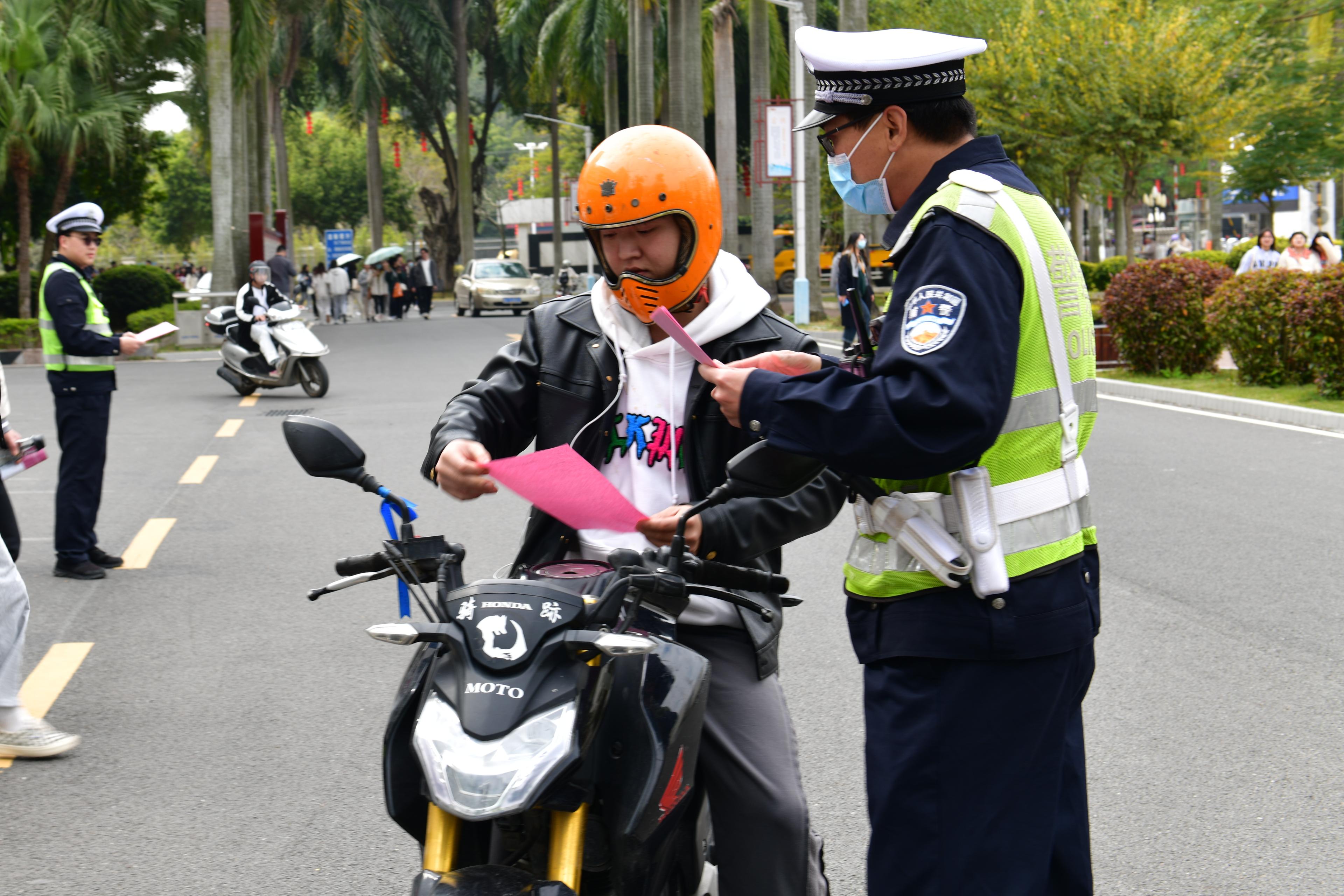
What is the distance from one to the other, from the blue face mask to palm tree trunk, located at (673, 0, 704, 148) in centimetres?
2696

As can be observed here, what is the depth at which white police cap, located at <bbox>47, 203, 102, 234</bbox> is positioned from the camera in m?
7.62

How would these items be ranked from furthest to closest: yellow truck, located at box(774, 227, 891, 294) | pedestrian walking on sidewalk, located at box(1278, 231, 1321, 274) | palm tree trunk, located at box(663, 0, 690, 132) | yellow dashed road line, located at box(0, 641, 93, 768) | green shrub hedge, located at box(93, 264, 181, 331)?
1. yellow truck, located at box(774, 227, 891, 294)
2. green shrub hedge, located at box(93, 264, 181, 331)
3. palm tree trunk, located at box(663, 0, 690, 132)
4. pedestrian walking on sidewalk, located at box(1278, 231, 1321, 274)
5. yellow dashed road line, located at box(0, 641, 93, 768)

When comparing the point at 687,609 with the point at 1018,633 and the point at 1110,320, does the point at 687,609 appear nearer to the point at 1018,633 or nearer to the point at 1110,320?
the point at 1018,633

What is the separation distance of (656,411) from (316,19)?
49101 mm

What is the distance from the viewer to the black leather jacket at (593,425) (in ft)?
9.05

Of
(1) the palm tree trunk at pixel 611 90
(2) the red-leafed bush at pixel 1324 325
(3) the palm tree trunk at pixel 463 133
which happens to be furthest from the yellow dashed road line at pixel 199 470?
(3) the palm tree trunk at pixel 463 133

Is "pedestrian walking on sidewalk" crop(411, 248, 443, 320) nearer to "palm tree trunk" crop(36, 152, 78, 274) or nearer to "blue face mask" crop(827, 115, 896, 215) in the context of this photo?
"palm tree trunk" crop(36, 152, 78, 274)

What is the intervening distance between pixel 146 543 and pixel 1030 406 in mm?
7271

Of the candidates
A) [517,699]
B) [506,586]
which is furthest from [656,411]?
[517,699]

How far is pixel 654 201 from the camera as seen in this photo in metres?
2.78

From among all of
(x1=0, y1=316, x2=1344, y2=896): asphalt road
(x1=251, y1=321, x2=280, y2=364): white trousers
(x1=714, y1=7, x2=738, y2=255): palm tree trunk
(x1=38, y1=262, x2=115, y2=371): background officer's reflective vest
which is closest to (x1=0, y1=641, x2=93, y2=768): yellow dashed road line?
(x1=0, y1=316, x2=1344, y2=896): asphalt road

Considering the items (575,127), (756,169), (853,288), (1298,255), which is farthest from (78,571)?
(575,127)

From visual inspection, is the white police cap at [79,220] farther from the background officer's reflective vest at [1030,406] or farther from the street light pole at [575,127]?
the street light pole at [575,127]

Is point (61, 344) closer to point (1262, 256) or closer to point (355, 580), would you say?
point (355, 580)
